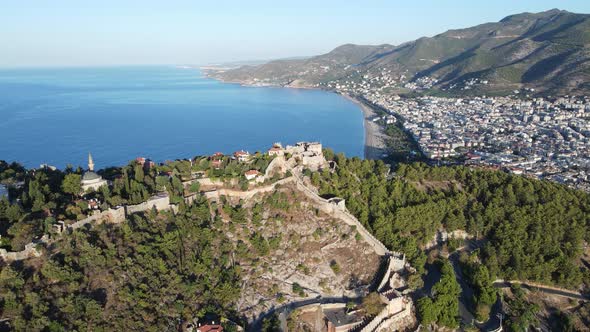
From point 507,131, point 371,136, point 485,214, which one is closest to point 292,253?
point 485,214

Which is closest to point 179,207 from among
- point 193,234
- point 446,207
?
point 193,234

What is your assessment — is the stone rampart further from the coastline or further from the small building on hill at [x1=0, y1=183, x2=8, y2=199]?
the coastline

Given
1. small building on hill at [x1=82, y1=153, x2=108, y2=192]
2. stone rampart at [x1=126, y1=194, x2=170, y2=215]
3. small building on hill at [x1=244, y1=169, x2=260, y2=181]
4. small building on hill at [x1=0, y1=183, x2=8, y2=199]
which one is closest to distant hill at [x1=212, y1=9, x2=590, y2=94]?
small building on hill at [x1=244, y1=169, x2=260, y2=181]

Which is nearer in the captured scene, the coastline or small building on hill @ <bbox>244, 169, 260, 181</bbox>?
small building on hill @ <bbox>244, 169, 260, 181</bbox>

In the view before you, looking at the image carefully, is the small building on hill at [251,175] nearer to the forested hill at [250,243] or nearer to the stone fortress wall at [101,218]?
the forested hill at [250,243]

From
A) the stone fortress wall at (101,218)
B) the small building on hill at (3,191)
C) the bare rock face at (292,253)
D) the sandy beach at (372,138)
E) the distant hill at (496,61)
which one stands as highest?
the distant hill at (496,61)

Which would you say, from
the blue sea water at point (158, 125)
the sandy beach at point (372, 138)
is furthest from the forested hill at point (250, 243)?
the blue sea water at point (158, 125)
